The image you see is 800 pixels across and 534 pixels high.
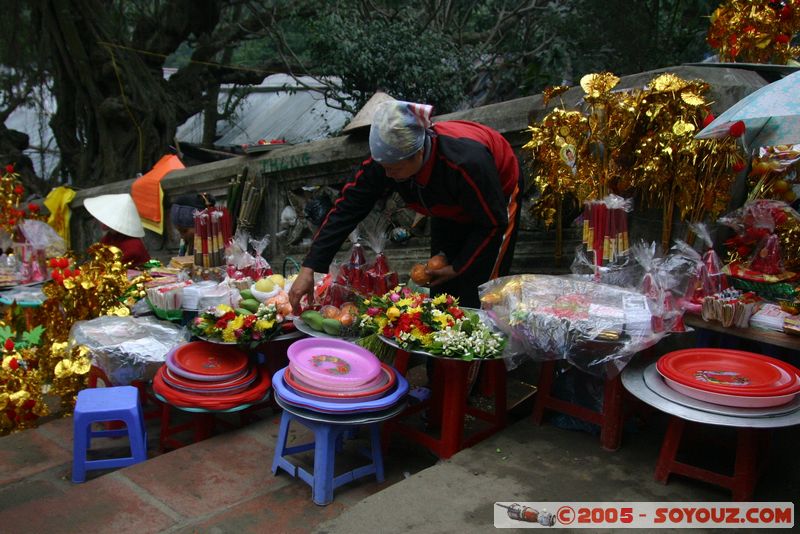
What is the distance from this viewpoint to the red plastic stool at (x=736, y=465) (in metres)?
2.34

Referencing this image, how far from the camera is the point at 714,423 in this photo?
2.21m

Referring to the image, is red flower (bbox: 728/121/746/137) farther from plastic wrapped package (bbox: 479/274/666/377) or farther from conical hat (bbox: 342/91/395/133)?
conical hat (bbox: 342/91/395/133)

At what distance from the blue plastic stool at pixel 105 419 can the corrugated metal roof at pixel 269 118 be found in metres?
10.4

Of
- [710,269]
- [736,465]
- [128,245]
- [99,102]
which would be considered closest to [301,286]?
[710,269]

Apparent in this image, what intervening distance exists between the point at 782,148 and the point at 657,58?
5.28m

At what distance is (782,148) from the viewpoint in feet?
9.97

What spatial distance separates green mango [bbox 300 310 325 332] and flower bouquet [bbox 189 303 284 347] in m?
0.17

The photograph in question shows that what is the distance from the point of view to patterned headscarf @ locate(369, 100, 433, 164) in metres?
2.85

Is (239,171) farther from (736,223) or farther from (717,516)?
(717,516)

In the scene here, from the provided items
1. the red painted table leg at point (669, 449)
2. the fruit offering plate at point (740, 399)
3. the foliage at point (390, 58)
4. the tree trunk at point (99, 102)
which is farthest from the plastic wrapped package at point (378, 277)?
the tree trunk at point (99, 102)

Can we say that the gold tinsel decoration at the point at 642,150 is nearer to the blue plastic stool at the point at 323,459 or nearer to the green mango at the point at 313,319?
the green mango at the point at 313,319

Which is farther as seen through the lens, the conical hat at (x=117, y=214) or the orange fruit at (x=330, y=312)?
the conical hat at (x=117, y=214)

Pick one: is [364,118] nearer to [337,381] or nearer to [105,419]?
[337,381]

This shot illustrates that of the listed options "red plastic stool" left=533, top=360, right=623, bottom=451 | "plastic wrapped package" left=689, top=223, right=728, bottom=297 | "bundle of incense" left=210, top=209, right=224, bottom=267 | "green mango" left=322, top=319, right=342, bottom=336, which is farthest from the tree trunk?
"plastic wrapped package" left=689, top=223, right=728, bottom=297
